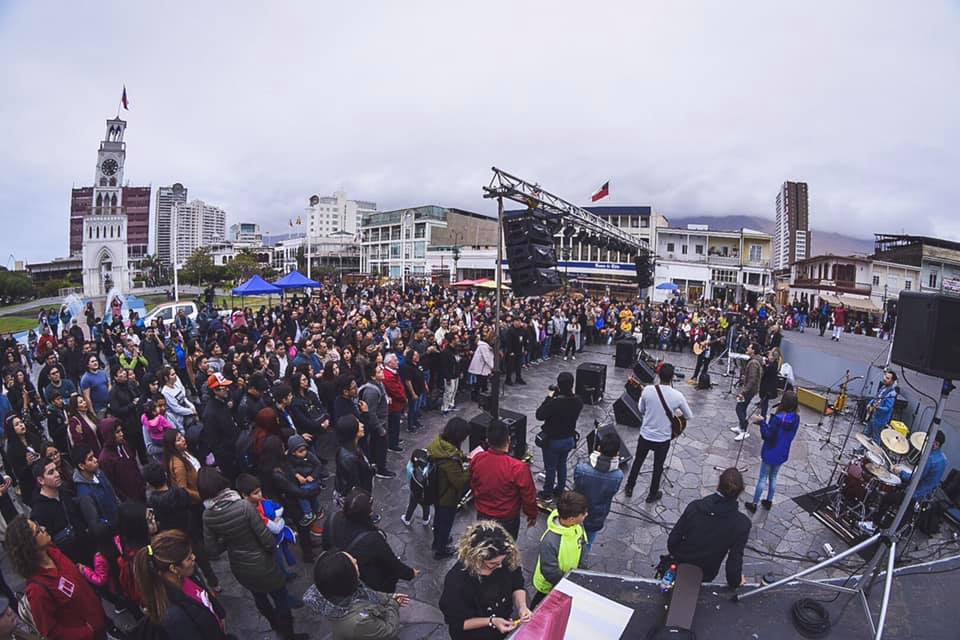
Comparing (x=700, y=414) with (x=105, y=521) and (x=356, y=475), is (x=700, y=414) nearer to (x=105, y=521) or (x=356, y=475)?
(x=356, y=475)

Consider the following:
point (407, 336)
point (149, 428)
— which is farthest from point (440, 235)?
point (149, 428)

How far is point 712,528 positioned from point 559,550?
4.16 ft

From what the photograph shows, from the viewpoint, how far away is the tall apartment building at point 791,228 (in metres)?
91.7

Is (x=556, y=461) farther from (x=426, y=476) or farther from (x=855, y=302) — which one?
(x=855, y=302)

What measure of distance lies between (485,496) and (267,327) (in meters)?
11.8

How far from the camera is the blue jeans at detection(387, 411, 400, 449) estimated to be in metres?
7.02

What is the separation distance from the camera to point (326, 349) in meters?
8.52

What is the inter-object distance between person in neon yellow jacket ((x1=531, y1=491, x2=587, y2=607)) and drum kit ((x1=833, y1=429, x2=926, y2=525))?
13.5ft

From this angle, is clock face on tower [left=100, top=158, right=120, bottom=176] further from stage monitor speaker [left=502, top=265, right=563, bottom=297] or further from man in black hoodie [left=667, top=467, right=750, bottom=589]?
man in black hoodie [left=667, top=467, right=750, bottom=589]

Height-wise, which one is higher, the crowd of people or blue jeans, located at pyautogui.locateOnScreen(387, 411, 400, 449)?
the crowd of people

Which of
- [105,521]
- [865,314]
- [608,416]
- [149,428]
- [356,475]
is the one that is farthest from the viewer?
[865,314]

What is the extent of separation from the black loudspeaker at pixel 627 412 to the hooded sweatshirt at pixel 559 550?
19.2 ft

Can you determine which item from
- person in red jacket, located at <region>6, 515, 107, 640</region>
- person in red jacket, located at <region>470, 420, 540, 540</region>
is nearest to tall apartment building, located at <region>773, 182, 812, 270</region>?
person in red jacket, located at <region>470, 420, 540, 540</region>

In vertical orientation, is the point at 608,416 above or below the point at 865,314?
below
